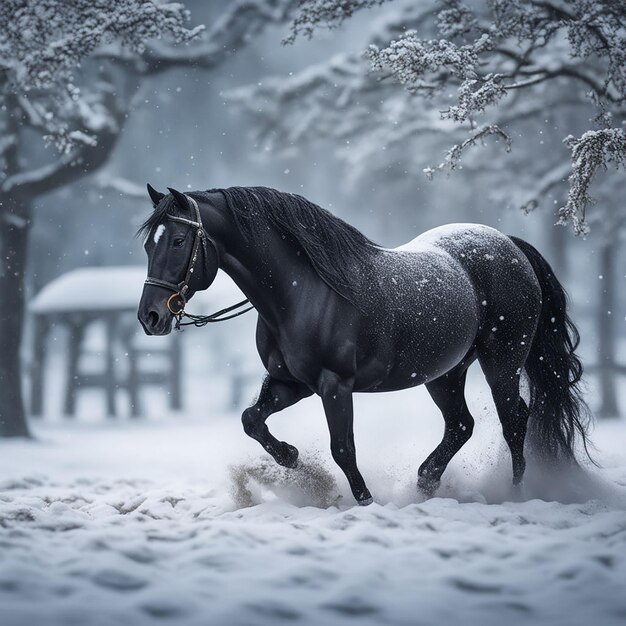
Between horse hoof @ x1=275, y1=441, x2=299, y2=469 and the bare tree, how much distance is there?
4.95m

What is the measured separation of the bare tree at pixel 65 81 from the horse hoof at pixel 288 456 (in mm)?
4951

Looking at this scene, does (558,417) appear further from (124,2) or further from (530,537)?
(124,2)

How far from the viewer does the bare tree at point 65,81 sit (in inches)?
337

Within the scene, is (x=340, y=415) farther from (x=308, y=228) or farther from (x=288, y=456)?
(x=308, y=228)

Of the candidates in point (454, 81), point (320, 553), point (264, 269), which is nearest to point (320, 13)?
point (454, 81)

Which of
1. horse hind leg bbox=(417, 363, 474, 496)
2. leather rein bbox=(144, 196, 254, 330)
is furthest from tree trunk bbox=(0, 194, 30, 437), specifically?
leather rein bbox=(144, 196, 254, 330)

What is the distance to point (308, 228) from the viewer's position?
16.6ft

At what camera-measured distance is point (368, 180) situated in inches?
648

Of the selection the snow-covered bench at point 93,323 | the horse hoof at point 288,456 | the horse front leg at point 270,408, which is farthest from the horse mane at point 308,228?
the snow-covered bench at point 93,323

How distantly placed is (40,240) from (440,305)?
17446 mm

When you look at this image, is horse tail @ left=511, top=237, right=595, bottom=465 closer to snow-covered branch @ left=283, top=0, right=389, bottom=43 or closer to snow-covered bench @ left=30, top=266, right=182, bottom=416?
snow-covered branch @ left=283, top=0, right=389, bottom=43

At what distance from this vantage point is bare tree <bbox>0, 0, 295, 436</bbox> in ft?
28.1

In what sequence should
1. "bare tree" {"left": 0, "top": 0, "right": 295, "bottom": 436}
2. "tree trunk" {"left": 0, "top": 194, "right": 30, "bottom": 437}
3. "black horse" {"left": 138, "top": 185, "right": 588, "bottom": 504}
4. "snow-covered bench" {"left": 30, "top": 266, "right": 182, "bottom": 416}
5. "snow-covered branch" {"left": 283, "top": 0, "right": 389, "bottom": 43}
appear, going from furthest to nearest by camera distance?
"snow-covered bench" {"left": 30, "top": 266, "right": 182, "bottom": 416}, "tree trunk" {"left": 0, "top": 194, "right": 30, "bottom": 437}, "bare tree" {"left": 0, "top": 0, "right": 295, "bottom": 436}, "snow-covered branch" {"left": 283, "top": 0, "right": 389, "bottom": 43}, "black horse" {"left": 138, "top": 185, "right": 588, "bottom": 504}

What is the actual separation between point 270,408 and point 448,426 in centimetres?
148
